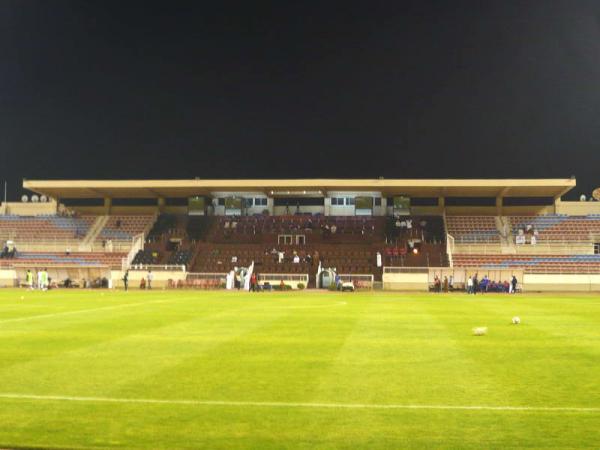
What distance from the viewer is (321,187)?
6650cm

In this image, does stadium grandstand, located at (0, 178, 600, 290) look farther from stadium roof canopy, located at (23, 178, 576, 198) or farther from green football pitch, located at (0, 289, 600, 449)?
green football pitch, located at (0, 289, 600, 449)

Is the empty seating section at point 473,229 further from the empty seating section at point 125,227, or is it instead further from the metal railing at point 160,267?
the empty seating section at point 125,227

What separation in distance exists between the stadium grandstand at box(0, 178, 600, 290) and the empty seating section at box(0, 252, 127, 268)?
0.52ft

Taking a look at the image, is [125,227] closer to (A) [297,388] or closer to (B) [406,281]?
(B) [406,281]

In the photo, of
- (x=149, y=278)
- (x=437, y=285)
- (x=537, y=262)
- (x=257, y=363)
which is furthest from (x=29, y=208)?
(x=257, y=363)

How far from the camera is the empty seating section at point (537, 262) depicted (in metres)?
55.1

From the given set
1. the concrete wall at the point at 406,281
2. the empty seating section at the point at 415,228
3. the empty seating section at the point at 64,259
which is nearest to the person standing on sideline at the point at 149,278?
the empty seating section at the point at 64,259

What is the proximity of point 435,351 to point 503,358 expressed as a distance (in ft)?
4.73

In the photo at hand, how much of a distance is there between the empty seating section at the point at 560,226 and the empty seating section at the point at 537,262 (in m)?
5.17

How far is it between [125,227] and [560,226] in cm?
4514

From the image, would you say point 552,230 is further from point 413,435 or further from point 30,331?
point 413,435

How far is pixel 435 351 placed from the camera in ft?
43.5

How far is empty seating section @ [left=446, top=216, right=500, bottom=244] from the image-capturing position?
2549 inches

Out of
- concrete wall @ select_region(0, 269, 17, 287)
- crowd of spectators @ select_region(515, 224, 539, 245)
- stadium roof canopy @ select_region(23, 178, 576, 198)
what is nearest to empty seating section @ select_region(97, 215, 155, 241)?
stadium roof canopy @ select_region(23, 178, 576, 198)
